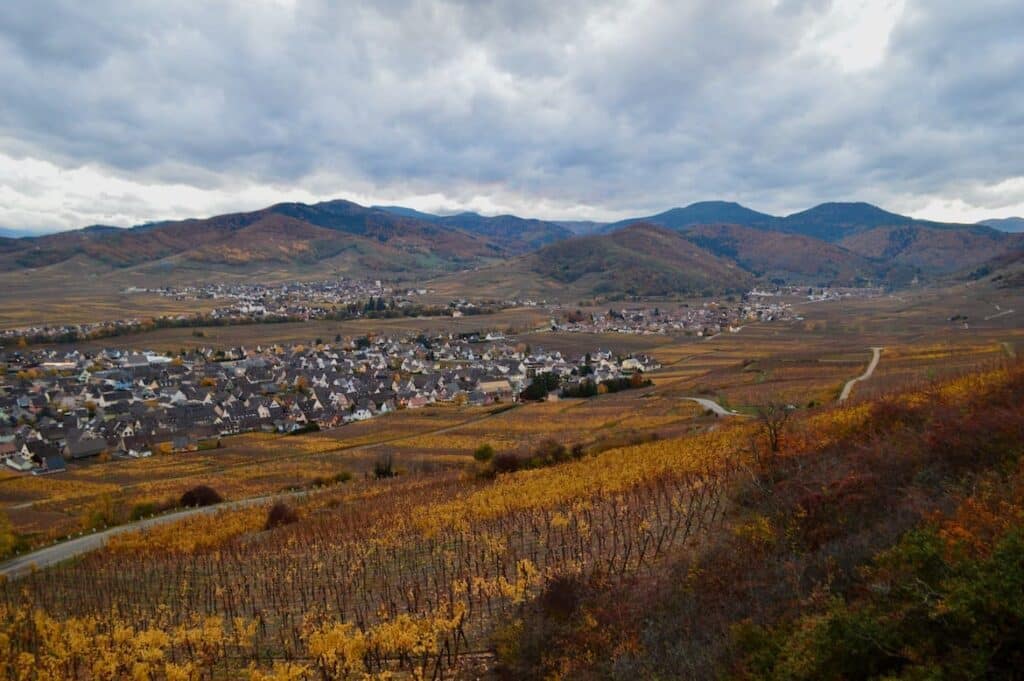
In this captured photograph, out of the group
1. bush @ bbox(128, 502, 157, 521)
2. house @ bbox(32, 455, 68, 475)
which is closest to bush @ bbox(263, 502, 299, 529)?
bush @ bbox(128, 502, 157, 521)

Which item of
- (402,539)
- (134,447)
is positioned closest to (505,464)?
A: (402,539)

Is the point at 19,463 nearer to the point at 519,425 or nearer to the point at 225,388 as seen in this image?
the point at 225,388

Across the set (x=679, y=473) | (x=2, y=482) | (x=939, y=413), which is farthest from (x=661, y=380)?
(x=2, y=482)

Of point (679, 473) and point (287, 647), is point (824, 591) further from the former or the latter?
point (679, 473)

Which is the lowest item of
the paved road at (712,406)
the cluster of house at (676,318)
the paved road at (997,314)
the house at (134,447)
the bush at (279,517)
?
the house at (134,447)

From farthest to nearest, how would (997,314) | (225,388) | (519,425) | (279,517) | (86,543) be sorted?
(225,388) < (997,314) < (519,425) < (86,543) < (279,517)

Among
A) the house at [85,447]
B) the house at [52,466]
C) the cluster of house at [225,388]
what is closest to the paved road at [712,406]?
the cluster of house at [225,388]

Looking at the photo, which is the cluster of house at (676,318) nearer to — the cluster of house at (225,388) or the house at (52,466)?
the cluster of house at (225,388)
